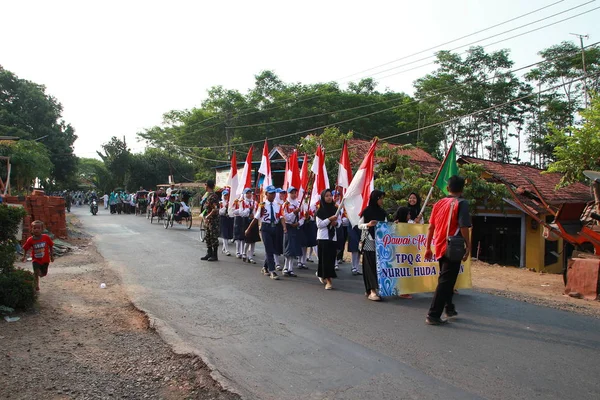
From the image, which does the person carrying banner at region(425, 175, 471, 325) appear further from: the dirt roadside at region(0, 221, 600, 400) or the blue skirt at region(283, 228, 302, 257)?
the blue skirt at region(283, 228, 302, 257)

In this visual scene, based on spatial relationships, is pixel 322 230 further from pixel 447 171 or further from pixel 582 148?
pixel 582 148

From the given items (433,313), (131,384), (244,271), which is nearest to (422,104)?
(244,271)

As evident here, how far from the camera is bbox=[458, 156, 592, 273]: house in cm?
1688

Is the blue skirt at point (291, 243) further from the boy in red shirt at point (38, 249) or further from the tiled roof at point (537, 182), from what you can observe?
the tiled roof at point (537, 182)

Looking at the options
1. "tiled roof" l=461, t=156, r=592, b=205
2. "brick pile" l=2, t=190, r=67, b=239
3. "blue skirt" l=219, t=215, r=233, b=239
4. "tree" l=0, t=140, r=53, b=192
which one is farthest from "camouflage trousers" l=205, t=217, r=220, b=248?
"tree" l=0, t=140, r=53, b=192

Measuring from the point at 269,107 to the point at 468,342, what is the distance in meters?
39.7

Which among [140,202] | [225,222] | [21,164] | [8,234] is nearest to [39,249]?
[8,234]

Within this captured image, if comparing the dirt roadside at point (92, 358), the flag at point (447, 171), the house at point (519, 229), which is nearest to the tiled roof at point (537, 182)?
Answer: the house at point (519, 229)

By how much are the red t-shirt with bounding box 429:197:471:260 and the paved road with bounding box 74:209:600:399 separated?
1.04 m

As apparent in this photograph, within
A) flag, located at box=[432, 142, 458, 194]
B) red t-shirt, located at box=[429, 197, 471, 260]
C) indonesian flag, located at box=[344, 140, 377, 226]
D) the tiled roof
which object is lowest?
red t-shirt, located at box=[429, 197, 471, 260]

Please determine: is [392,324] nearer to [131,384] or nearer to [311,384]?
[311,384]

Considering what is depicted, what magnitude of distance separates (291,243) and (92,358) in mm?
5298

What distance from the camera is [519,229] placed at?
57.7 ft

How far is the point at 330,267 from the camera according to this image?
27.4 ft
